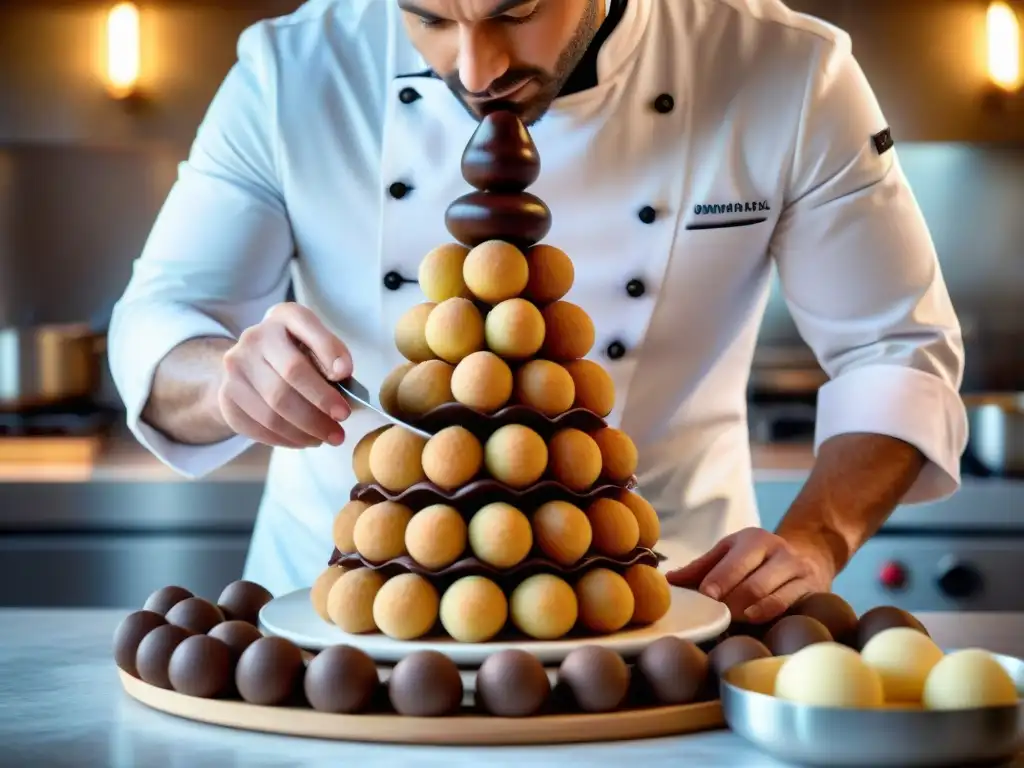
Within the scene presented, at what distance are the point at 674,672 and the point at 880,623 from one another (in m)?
0.25

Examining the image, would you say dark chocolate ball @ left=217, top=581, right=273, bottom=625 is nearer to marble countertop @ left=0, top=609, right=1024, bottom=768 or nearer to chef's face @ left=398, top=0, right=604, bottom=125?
marble countertop @ left=0, top=609, right=1024, bottom=768

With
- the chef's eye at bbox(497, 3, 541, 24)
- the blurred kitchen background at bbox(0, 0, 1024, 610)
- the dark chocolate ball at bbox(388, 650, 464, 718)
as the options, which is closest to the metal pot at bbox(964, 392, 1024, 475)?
the blurred kitchen background at bbox(0, 0, 1024, 610)

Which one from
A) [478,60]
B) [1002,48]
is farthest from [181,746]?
[1002,48]

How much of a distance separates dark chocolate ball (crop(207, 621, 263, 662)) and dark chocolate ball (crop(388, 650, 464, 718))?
0.16 metres

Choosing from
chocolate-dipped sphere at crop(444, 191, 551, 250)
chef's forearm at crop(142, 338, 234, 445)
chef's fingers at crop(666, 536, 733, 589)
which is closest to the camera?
chocolate-dipped sphere at crop(444, 191, 551, 250)

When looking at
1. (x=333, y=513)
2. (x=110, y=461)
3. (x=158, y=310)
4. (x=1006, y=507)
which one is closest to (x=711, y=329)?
(x=333, y=513)

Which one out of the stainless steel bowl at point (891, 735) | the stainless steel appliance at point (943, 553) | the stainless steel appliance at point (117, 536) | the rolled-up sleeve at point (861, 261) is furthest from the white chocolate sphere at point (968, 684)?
→ the stainless steel appliance at point (117, 536)

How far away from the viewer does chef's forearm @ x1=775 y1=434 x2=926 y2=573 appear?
1.69 meters

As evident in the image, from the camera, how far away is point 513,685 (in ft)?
3.40

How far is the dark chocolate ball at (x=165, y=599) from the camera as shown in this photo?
52.6 inches

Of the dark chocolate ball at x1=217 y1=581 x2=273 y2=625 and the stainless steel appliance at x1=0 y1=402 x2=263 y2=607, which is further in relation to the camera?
the stainless steel appliance at x1=0 y1=402 x2=263 y2=607

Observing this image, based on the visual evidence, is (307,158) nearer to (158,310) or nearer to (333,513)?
(158,310)

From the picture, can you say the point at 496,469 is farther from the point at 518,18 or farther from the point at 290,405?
the point at 518,18

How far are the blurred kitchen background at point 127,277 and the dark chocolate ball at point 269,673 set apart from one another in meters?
2.14
